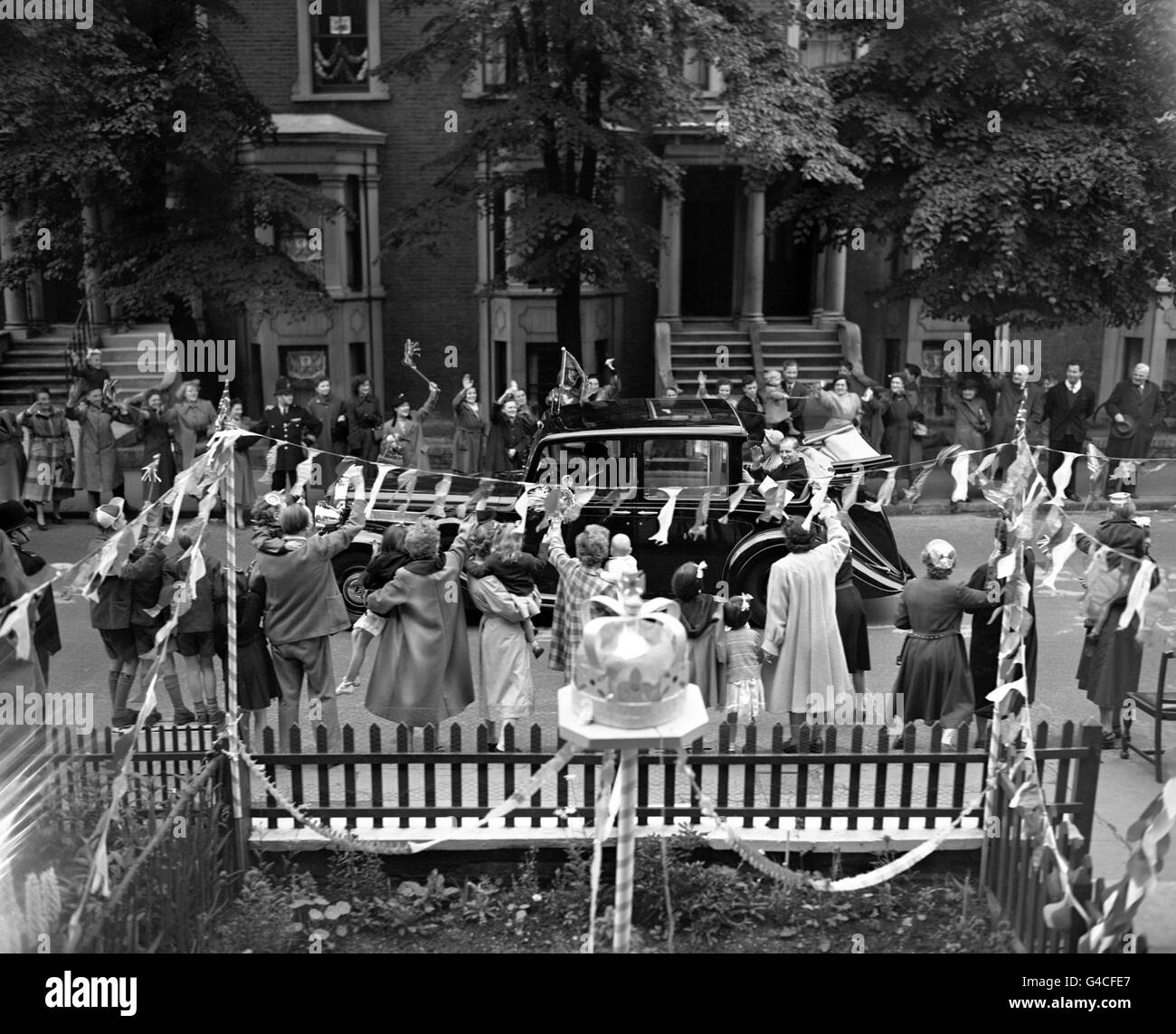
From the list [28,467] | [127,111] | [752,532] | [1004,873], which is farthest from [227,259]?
[1004,873]

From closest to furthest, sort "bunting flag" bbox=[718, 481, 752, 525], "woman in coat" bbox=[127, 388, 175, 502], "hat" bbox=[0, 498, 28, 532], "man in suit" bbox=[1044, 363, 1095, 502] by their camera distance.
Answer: "hat" bbox=[0, 498, 28, 532], "bunting flag" bbox=[718, 481, 752, 525], "woman in coat" bbox=[127, 388, 175, 502], "man in suit" bbox=[1044, 363, 1095, 502]

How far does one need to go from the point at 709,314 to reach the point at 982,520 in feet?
29.0

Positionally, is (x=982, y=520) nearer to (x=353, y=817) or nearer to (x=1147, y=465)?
(x=1147, y=465)

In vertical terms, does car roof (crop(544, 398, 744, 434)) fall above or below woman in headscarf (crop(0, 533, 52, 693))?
above

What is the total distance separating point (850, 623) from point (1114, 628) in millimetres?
1693

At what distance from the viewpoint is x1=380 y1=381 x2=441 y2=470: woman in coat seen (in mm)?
14555

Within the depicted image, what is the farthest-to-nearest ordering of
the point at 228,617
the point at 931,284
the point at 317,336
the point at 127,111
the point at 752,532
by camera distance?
the point at 317,336 → the point at 931,284 → the point at 127,111 → the point at 752,532 → the point at 228,617

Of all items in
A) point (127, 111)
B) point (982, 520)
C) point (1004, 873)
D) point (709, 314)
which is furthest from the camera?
point (709, 314)

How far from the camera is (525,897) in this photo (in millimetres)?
6328

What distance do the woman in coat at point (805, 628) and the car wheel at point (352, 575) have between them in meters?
4.11

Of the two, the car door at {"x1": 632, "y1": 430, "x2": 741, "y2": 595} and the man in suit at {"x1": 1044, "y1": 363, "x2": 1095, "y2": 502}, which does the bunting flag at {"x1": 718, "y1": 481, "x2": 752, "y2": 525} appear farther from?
the man in suit at {"x1": 1044, "y1": 363, "x2": 1095, "y2": 502}
